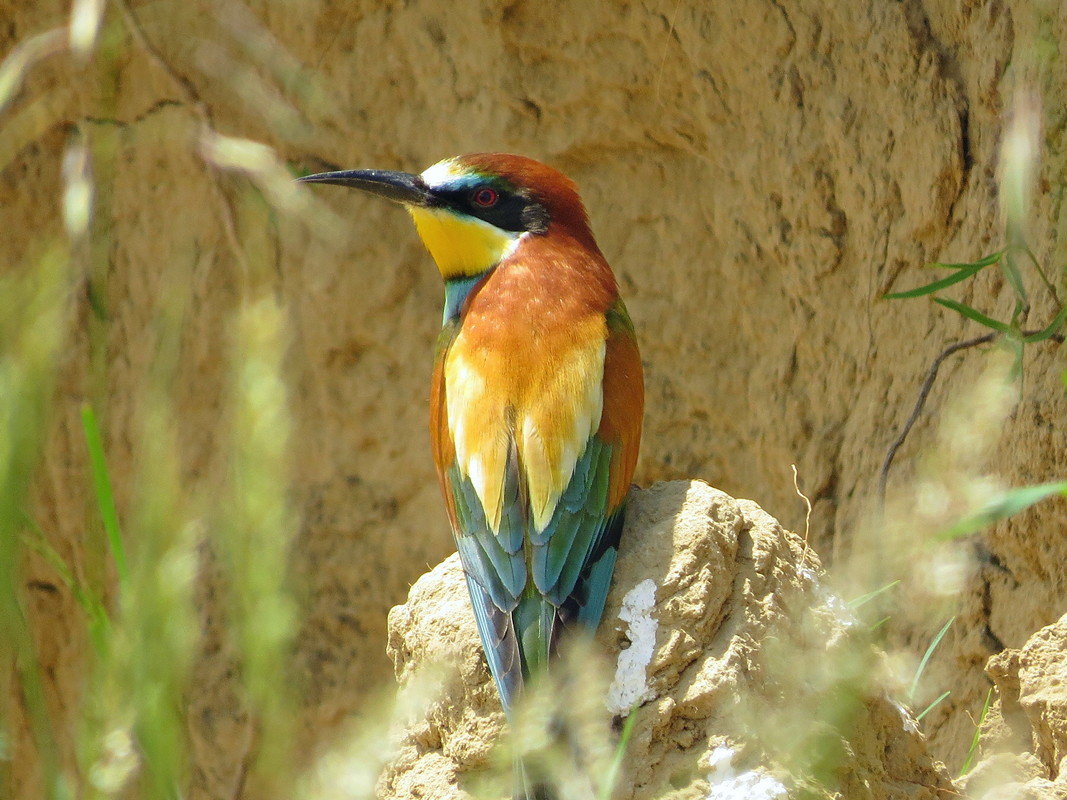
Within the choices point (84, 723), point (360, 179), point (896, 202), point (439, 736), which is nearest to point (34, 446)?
point (84, 723)

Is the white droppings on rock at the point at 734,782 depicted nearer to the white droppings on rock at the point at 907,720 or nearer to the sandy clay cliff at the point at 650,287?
the sandy clay cliff at the point at 650,287

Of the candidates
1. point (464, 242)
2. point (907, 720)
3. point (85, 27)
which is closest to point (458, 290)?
point (464, 242)

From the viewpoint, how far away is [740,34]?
Answer: 11.2 ft

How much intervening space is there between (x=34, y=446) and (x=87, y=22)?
2.72 feet

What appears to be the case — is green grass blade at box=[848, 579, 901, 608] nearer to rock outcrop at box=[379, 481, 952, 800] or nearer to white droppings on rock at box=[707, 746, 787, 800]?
rock outcrop at box=[379, 481, 952, 800]

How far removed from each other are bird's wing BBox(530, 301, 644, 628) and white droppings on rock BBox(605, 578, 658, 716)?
6cm

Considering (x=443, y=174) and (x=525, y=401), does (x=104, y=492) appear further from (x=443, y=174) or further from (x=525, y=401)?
(x=443, y=174)

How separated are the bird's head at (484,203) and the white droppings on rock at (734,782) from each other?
4.99 ft

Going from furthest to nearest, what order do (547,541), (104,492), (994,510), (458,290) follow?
(458,290) < (547,541) < (994,510) < (104,492)

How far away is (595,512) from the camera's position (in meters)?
2.24

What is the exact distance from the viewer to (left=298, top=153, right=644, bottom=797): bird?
2.13 m

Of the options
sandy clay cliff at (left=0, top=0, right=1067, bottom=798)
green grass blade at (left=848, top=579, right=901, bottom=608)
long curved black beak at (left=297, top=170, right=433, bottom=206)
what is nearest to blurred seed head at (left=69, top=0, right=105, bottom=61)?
sandy clay cliff at (left=0, top=0, right=1067, bottom=798)

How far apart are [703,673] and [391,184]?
1.61 metres

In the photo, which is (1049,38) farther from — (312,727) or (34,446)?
(312,727)
